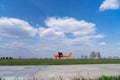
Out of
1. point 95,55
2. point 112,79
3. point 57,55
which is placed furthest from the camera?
point 95,55

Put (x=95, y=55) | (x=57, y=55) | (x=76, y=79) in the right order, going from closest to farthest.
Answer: (x=76, y=79) → (x=57, y=55) → (x=95, y=55)

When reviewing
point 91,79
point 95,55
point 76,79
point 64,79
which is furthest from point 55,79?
point 95,55

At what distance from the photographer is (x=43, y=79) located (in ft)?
24.1

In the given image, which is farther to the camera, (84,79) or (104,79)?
(84,79)

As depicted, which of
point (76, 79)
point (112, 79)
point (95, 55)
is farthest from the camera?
point (95, 55)

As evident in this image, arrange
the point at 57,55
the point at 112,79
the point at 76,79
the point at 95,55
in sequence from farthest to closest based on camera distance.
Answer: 1. the point at 95,55
2. the point at 57,55
3. the point at 76,79
4. the point at 112,79

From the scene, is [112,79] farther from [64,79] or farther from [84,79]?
[64,79]

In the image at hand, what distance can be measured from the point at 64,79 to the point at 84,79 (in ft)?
2.84

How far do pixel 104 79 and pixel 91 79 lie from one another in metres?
0.94

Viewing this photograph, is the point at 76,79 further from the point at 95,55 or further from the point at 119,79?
the point at 95,55

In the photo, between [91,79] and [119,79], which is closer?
[119,79]

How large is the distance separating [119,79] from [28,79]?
373 cm

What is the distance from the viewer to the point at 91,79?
7.27 metres

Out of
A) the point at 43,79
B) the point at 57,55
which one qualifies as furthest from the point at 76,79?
the point at 57,55
